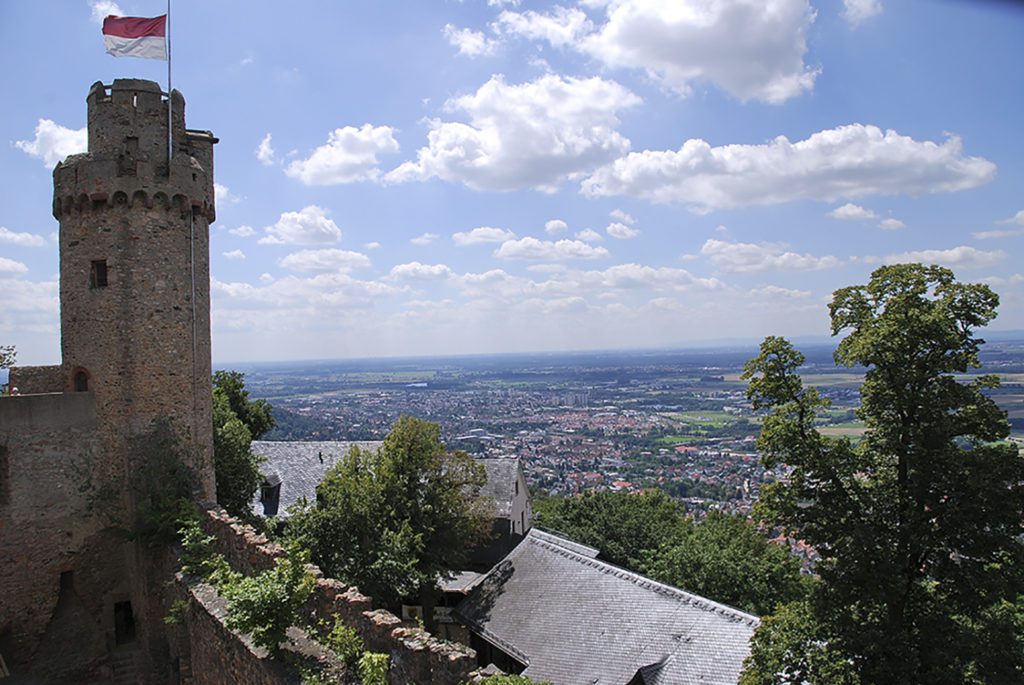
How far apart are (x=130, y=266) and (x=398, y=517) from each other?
12642 millimetres

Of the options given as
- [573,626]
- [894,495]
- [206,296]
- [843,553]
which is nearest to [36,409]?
[206,296]

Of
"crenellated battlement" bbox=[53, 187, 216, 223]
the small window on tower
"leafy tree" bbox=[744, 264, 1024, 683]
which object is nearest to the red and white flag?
"crenellated battlement" bbox=[53, 187, 216, 223]

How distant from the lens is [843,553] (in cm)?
1283

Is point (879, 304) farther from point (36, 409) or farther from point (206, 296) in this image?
point (36, 409)

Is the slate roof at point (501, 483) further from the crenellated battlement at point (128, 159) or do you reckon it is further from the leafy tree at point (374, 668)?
the leafy tree at point (374, 668)

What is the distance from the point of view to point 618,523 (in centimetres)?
3719

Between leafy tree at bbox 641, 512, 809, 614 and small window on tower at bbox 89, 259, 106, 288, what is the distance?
2401 cm

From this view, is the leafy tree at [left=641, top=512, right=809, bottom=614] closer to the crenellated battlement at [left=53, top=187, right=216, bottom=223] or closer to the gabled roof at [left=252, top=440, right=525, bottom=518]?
the gabled roof at [left=252, top=440, right=525, bottom=518]

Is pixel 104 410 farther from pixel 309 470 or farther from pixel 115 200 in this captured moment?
pixel 309 470

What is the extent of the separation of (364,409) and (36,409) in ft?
611

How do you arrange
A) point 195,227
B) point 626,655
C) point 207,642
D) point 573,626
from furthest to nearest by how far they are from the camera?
point 573,626 < point 626,655 < point 195,227 < point 207,642

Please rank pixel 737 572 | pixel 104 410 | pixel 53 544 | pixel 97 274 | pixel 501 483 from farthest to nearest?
pixel 501 483 < pixel 737 572 < pixel 97 274 < pixel 104 410 < pixel 53 544

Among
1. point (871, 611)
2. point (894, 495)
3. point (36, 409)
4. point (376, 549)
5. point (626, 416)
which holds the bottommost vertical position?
point (626, 416)

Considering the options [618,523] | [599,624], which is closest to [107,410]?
[599,624]
